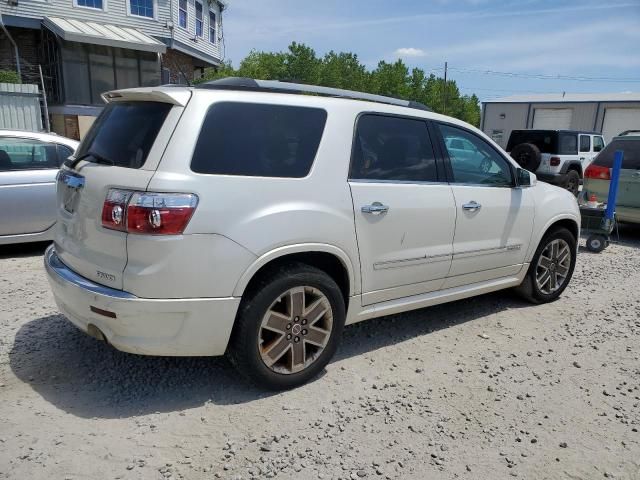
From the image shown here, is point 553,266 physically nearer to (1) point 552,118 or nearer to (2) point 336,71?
(1) point 552,118

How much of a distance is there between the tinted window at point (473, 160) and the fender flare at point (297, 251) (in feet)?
4.12

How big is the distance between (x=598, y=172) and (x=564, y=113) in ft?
99.3

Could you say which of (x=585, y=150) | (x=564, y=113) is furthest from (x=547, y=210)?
(x=564, y=113)

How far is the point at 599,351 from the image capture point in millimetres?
4090

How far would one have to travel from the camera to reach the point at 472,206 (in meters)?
4.07

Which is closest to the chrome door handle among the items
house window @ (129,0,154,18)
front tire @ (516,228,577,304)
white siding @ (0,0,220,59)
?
front tire @ (516,228,577,304)

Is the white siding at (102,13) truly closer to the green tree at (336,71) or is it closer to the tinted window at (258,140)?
the tinted window at (258,140)

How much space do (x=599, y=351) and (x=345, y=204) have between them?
8.11 ft

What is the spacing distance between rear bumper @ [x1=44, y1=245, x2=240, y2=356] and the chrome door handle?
203 centimetres

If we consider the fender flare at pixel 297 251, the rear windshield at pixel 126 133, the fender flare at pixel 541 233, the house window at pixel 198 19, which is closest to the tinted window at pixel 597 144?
the fender flare at pixel 541 233

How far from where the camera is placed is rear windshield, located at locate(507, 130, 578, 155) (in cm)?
1493

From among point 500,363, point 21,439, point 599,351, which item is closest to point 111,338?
point 21,439

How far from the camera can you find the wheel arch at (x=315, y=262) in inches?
114

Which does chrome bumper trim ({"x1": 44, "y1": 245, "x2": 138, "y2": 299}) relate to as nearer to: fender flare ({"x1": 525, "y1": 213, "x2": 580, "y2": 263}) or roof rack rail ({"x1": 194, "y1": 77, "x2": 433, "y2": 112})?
roof rack rail ({"x1": 194, "y1": 77, "x2": 433, "y2": 112})
